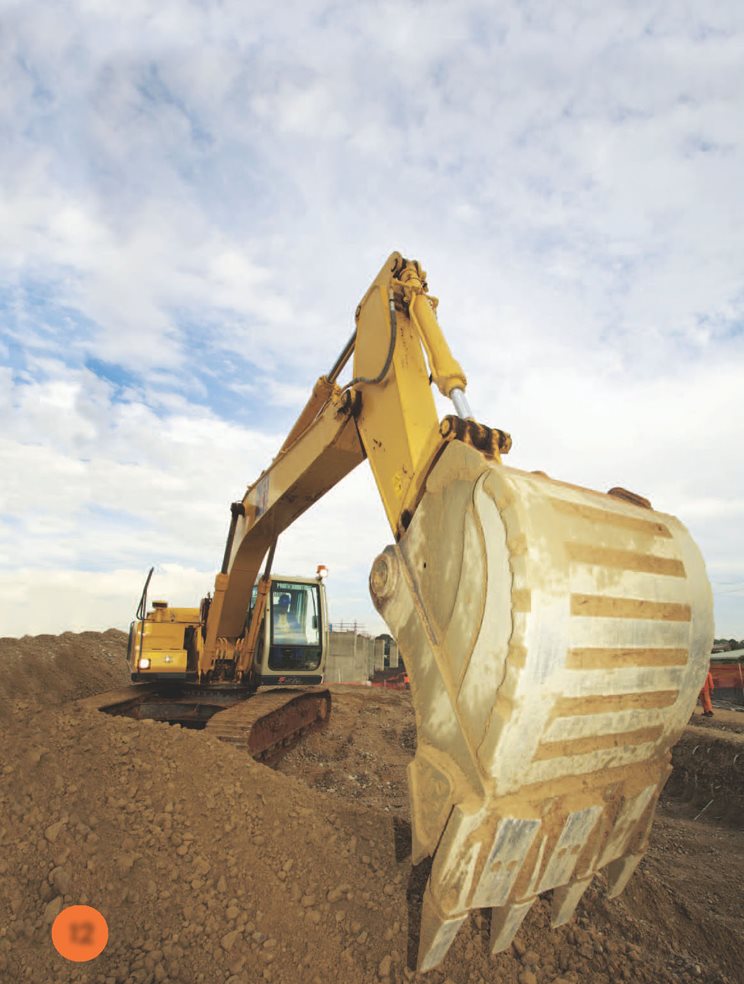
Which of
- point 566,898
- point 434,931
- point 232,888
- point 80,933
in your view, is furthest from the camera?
point 232,888

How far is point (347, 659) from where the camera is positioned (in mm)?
23328

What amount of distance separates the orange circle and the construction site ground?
A: 34 mm

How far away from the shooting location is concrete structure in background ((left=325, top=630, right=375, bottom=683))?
23078 mm

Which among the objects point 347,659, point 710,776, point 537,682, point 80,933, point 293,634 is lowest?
point 710,776

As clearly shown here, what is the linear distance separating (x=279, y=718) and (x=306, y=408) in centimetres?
477

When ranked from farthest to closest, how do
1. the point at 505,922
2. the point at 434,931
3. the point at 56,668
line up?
the point at 56,668 → the point at 505,922 → the point at 434,931

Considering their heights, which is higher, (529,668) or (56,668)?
(529,668)

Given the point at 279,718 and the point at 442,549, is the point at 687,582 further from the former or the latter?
the point at 279,718

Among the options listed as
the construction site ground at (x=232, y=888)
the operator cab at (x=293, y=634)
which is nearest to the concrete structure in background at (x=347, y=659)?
the operator cab at (x=293, y=634)

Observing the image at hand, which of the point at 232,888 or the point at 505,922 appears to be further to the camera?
the point at 232,888

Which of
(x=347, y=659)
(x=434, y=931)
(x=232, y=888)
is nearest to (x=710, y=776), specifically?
(x=232, y=888)

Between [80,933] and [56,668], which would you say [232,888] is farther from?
[56,668]

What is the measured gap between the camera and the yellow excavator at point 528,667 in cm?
183

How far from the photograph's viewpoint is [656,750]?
2232 millimetres
